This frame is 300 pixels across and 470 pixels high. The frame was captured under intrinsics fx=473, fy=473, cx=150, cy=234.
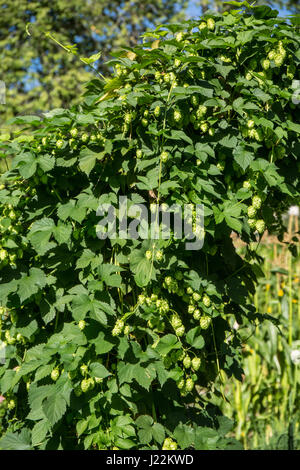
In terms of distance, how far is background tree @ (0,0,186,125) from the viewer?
644cm

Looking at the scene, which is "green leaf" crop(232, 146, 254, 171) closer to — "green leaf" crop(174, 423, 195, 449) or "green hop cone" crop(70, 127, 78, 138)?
"green hop cone" crop(70, 127, 78, 138)

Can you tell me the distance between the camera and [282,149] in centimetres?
154

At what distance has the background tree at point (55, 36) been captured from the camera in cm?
644

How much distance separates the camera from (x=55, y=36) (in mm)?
6430

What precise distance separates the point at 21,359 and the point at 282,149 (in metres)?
1.16

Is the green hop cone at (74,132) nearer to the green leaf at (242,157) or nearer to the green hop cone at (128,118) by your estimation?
the green hop cone at (128,118)

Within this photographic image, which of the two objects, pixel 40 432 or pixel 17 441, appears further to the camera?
pixel 17 441

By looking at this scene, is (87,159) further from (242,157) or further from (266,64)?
(266,64)

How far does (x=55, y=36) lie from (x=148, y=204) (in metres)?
5.61

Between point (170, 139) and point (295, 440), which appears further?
point (295, 440)

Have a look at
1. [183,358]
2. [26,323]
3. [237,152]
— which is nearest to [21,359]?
[26,323]

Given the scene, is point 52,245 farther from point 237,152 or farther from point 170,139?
point 237,152

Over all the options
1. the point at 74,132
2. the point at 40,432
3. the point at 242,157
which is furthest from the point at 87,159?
the point at 40,432

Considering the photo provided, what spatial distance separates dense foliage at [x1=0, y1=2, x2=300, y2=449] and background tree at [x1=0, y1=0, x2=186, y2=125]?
511cm
